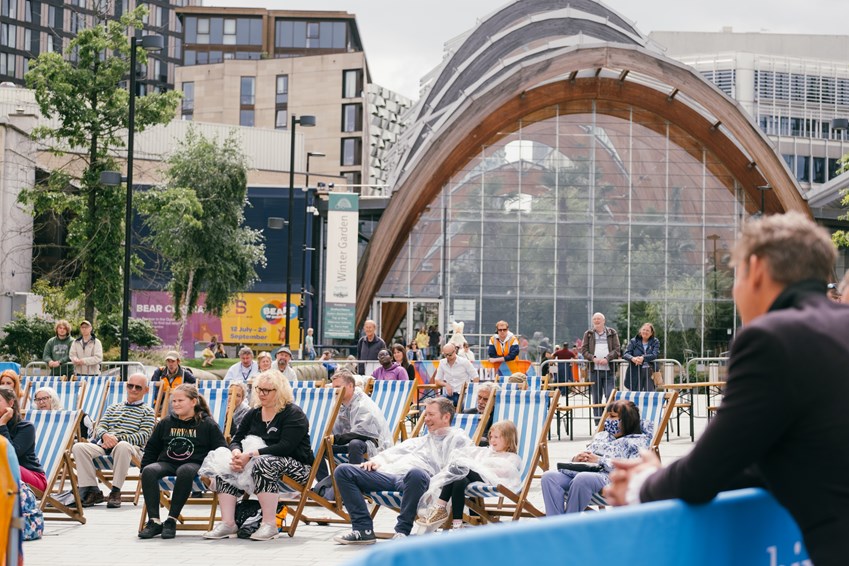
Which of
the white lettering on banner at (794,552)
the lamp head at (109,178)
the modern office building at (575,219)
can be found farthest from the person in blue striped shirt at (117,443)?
the modern office building at (575,219)

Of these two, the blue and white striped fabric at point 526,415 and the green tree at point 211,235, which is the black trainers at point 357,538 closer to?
the blue and white striped fabric at point 526,415

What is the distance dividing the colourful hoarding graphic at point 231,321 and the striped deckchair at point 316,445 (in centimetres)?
4203

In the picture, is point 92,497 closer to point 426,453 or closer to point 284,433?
point 284,433

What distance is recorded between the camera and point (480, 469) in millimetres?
8430

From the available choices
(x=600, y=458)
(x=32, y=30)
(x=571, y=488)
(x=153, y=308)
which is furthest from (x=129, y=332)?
(x=32, y=30)

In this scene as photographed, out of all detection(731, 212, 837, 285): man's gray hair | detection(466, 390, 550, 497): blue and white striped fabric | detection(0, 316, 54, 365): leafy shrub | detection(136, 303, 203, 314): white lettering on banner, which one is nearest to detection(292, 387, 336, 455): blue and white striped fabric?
detection(466, 390, 550, 497): blue and white striped fabric

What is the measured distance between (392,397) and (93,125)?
17.4m

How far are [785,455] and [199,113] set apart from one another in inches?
3134

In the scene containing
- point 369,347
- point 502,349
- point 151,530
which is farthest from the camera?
point 502,349

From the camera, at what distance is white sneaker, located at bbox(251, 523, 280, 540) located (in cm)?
878

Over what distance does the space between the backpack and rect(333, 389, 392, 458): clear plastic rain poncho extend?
9.11 feet

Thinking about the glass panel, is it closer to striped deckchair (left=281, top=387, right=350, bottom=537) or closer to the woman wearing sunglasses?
striped deckchair (left=281, top=387, right=350, bottom=537)

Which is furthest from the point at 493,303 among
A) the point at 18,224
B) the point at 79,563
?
the point at 79,563

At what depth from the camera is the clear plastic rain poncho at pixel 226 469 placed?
8.84 m
